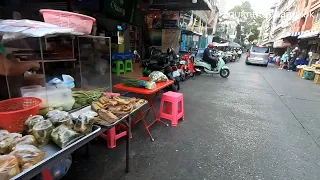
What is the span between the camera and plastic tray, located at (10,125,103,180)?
45.9 inches

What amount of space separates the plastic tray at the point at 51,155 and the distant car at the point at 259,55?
1862 cm

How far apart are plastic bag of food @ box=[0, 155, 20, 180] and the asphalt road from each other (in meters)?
1.29

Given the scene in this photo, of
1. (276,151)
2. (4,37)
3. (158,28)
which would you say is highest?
(158,28)

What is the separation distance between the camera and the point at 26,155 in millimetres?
1245

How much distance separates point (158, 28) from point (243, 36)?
56296mm

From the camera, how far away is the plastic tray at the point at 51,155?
1.17 meters

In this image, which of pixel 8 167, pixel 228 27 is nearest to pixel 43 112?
pixel 8 167

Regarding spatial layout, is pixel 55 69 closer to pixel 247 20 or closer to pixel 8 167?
pixel 8 167

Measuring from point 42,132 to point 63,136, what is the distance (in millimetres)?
189

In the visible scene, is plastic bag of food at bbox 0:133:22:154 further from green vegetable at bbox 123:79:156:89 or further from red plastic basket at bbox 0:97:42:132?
green vegetable at bbox 123:79:156:89

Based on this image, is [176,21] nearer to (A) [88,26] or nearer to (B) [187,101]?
(B) [187,101]

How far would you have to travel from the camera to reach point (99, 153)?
281 centimetres

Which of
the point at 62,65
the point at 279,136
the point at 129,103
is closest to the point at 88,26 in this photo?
the point at 129,103

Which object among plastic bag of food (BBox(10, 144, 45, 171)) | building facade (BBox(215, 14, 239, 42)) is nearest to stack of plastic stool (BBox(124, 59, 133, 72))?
plastic bag of food (BBox(10, 144, 45, 171))
